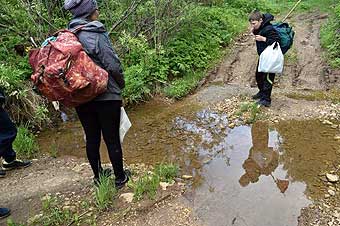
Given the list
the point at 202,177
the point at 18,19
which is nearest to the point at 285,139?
the point at 202,177

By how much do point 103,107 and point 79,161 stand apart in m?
1.78

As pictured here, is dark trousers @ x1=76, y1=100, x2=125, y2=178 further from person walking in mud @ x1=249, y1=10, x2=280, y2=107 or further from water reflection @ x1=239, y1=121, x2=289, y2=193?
person walking in mud @ x1=249, y1=10, x2=280, y2=107

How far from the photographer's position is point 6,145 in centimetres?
414

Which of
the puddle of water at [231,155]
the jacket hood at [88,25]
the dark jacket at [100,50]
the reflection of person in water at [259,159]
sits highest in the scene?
the jacket hood at [88,25]

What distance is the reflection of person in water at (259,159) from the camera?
4.45 m

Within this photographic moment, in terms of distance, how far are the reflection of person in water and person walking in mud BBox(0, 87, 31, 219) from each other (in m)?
Result: 2.67

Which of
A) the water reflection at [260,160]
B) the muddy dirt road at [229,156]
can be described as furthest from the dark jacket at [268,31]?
the water reflection at [260,160]

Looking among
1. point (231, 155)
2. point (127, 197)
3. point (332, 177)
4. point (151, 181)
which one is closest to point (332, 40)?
point (231, 155)

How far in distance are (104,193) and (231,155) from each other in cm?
201

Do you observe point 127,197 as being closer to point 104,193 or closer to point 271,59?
point 104,193

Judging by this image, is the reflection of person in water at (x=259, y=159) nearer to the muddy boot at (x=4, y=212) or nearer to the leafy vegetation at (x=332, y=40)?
the muddy boot at (x=4, y=212)

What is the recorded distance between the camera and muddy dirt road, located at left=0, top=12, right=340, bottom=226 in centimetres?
370

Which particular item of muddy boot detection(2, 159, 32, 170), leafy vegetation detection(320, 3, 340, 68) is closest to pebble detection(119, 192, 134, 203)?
muddy boot detection(2, 159, 32, 170)

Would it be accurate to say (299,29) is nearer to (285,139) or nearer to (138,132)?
(285,139)
